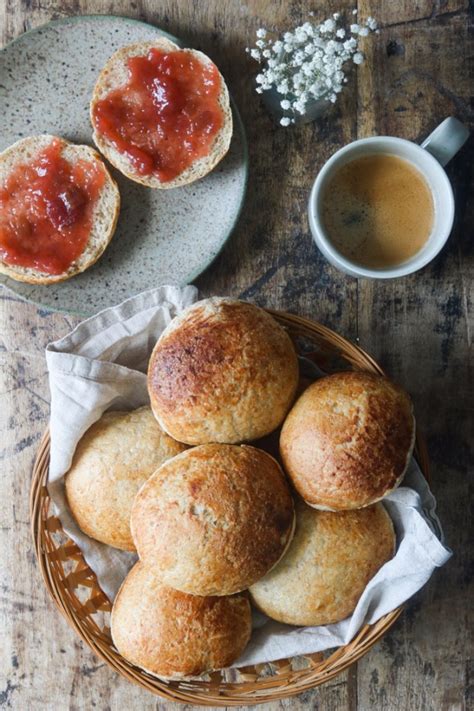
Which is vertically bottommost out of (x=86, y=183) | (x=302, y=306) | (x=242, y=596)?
(x=242, y=596)

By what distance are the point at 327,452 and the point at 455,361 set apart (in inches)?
23.8

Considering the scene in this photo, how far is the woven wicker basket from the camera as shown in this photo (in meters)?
1.47

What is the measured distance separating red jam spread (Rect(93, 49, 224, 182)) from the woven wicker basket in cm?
44

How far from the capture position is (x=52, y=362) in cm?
145

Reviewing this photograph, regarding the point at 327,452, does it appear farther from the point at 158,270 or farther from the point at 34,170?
the point at 34,170

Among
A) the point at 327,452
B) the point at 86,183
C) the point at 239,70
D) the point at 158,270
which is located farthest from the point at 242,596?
the point at 239,70

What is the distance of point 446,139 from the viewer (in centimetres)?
155

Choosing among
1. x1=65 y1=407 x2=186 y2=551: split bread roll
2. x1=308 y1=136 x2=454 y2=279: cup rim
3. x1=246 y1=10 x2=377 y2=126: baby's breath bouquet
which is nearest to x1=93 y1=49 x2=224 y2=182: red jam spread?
x1=246 y1=10 x2=377 y2=126: baby's breath bouquet

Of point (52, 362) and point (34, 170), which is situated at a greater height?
point (34, 170)

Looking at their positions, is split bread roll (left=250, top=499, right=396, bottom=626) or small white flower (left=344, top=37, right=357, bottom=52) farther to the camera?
small white flower (left=344, top=37, right=357, bottom=52)

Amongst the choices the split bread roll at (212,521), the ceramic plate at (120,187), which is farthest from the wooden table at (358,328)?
the split bread roll at (212,521)

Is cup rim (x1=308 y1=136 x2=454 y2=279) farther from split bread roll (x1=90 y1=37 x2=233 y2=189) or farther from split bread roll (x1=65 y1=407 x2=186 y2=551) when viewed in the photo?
split bread roll (x1=65 y1=407 x2=186 y2=551)

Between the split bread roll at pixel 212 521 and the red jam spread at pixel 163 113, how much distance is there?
0.69 metres

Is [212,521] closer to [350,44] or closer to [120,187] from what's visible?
[120,187]
